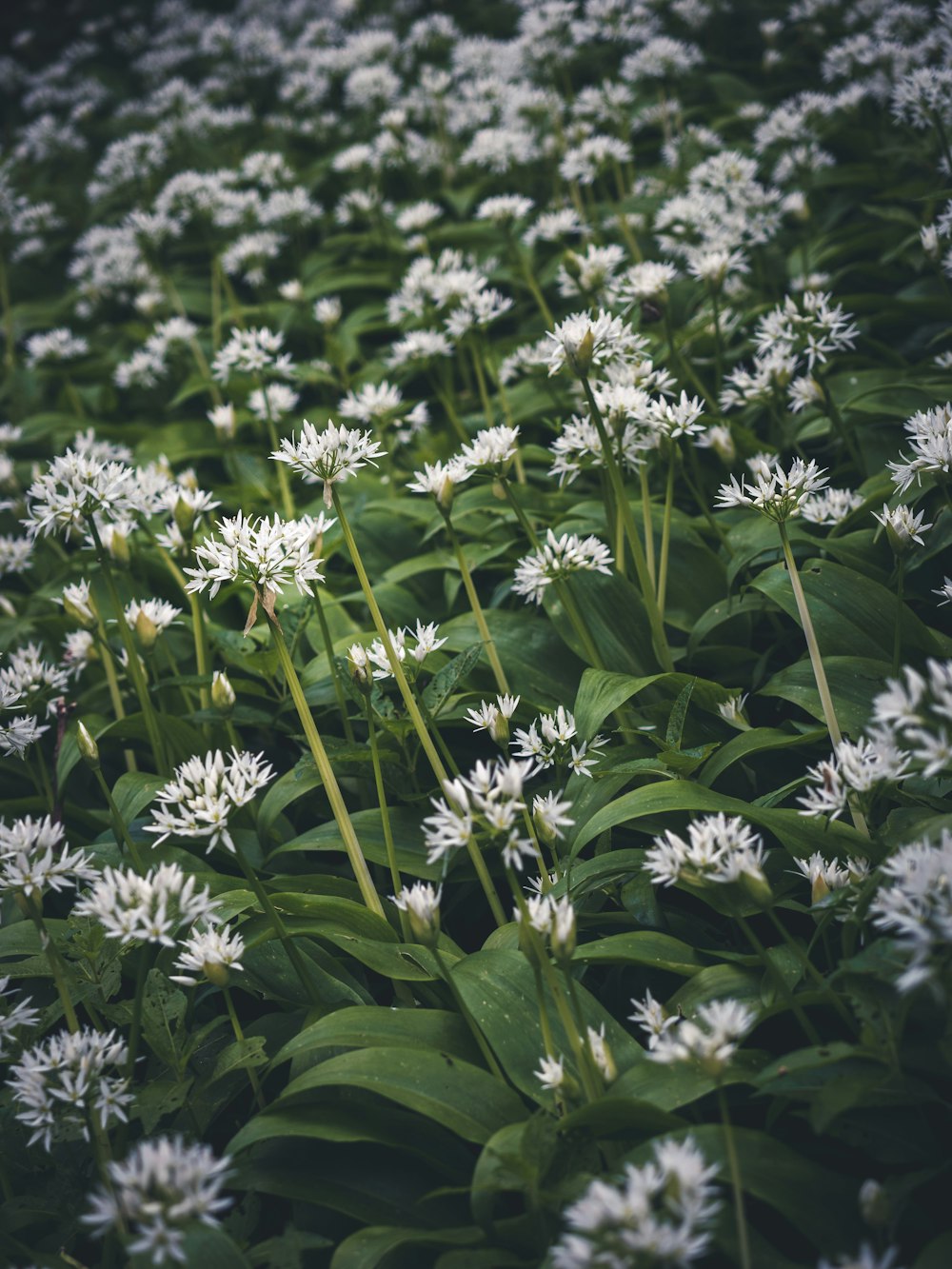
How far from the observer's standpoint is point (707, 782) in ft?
7.18

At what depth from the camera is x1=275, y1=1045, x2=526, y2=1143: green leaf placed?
166 cm

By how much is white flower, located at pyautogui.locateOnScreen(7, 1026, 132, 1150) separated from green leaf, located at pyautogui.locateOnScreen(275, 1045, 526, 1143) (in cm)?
30

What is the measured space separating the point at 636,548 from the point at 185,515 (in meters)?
1.23

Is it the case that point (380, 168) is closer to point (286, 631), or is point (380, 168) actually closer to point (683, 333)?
point (683, 333)

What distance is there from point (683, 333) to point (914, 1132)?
113 inches

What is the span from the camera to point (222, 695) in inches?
85.9

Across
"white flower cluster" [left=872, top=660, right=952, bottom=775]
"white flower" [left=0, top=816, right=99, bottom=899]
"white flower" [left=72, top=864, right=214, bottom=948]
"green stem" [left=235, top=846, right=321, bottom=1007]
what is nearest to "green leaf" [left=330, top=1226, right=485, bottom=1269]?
"green stem" [left=235, top=846, right=321, bottom=1007]

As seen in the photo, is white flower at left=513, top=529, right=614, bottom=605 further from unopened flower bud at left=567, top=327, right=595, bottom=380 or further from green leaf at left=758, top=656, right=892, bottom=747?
green leaf at left=758, top=656, right=892, bottom=747

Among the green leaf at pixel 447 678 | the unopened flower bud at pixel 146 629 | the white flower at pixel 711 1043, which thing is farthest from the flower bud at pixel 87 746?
the white flower at pixel 711 1043

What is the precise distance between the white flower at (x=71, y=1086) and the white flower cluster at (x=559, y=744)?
962 millimetres

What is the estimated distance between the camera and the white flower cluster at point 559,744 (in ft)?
6.84

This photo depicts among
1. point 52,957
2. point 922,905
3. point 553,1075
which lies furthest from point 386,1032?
point 922,905

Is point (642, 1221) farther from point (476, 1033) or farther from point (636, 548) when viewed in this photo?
point (636, 548)

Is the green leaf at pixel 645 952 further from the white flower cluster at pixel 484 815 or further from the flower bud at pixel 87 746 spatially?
the flower bud at pixel 87 746
